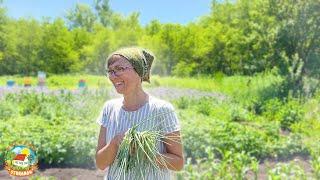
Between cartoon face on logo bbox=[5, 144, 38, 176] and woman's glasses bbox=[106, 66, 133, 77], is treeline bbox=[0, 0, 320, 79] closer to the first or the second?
cartoon face on logo bbox=[5, 144, 38, 176]

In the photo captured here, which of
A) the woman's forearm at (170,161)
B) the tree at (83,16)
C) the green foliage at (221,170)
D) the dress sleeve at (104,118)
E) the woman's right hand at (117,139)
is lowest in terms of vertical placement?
the green foliage at (221,170)

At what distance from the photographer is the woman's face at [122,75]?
7.61 feet

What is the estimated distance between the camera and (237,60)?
111 ft

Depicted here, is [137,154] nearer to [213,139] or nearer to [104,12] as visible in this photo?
[213,139]

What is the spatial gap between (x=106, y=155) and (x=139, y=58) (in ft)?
1.49

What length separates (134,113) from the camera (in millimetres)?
2404

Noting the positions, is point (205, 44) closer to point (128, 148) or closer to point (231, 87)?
point (231, 87)

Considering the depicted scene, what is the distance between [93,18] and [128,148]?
51533 millimetres

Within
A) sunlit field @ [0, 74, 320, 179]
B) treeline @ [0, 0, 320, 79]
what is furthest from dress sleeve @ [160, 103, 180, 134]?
treeline @ [0, 0, 320, 79]

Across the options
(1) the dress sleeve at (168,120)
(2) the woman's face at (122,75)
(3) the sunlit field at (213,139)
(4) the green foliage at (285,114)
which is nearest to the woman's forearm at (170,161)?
(1) the dress sleeve at (168,120)

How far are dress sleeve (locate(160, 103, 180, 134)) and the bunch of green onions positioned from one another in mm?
83

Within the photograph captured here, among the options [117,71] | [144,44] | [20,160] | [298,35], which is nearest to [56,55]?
[144,44]

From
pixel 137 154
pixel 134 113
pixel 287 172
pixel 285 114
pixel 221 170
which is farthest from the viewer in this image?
pixel 285 114

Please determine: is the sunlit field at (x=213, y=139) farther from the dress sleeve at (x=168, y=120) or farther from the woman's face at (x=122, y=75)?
the woman's face at (x=122, y=75)
